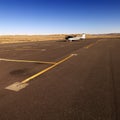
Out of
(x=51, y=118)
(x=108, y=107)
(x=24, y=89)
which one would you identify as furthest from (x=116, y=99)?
(x=24, y=89)

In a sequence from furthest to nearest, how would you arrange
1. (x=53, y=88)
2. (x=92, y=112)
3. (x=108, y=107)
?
(x=53, y=88), (x=108, y=107), (x=92, y=112)

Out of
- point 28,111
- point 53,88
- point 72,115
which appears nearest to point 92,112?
point 72,115

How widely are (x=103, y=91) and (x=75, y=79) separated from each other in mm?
1651

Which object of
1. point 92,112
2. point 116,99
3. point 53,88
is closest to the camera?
point 92,112

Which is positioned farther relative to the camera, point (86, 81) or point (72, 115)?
point (86, 81)

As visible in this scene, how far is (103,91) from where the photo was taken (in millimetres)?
5227

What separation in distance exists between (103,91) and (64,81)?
1718 millimetres

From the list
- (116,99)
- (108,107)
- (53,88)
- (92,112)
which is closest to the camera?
(92,112)

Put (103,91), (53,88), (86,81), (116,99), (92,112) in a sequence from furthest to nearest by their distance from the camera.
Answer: (86,81), (53,88), (103,91), (116,99), (92,112)

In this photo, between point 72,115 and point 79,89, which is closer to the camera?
point 72,115

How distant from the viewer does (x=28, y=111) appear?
3.85 metres

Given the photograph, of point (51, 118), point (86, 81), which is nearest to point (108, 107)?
point (51, 118)

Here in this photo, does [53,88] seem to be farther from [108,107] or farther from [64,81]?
[108,107]

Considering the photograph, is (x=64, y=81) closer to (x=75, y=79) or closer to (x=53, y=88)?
(x=75, y=79)
